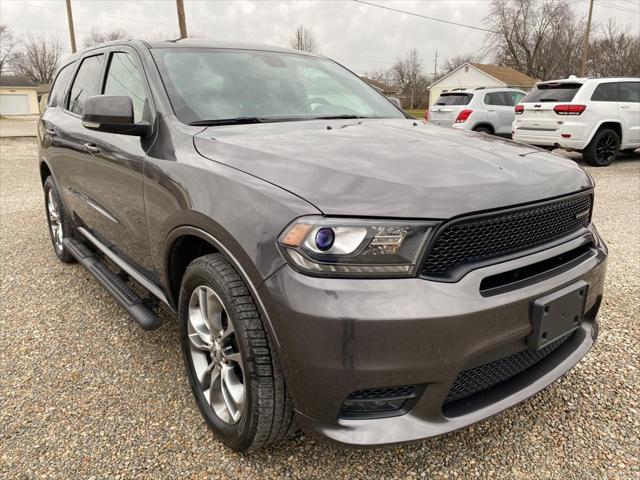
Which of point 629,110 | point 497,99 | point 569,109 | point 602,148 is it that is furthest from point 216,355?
point 497,99

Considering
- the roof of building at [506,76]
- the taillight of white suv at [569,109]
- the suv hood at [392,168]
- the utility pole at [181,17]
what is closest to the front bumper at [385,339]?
the suv hood at [392,168]

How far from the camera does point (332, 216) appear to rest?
1507 millimetres

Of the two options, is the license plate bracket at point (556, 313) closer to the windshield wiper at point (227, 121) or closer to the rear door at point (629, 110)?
the windshield wiper at point (227, 121)

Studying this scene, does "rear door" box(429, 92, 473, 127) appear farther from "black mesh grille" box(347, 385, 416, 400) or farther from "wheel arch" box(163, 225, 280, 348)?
"black mesh grille" box(347, 385, 416, 400)

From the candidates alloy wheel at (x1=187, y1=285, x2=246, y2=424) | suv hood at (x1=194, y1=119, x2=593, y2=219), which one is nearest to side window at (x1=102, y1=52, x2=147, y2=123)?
suv hood at (x1=194, y1=119, x2=593, y2=219)

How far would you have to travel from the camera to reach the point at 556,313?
170 cm

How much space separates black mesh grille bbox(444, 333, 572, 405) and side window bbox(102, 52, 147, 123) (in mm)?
1987

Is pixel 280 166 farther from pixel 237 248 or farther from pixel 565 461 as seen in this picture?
pixel 565 461

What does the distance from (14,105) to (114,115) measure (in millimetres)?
71920

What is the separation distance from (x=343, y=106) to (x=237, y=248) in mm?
1607

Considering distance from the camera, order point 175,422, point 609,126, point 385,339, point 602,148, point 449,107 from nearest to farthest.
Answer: point 385,339
point 175,422
point 609,126
point 602,148
point 449,107

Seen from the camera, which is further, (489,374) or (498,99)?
(498,99)

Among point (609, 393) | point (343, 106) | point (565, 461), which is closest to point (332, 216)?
point (565, 461)

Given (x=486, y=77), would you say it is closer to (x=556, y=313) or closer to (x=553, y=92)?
(x=553, y=92)
